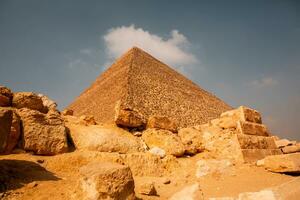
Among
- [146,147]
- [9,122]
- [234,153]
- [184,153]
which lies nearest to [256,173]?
[234,153]

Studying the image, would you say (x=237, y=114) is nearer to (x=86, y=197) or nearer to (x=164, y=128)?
(x=164, y=128)

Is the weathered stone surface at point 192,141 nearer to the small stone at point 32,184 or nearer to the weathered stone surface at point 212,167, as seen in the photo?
the weathered stone surface at point 212,167

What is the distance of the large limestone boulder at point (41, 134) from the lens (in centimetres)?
395

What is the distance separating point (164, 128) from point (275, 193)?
3.34m

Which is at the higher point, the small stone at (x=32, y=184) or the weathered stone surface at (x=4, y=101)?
the weathered stone surface at (x=4, y=101)

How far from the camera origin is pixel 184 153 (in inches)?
210

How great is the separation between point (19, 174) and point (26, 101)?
1.83m

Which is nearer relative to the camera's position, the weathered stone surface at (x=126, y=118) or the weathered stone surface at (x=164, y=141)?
the weathered stone surface at (x=164, y=141)

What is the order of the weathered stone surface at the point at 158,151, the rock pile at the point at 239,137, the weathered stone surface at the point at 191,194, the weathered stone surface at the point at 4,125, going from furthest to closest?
the weathered stone surface at the point at 158,151, the rock pile at the point at 239,137, the weathered stone surface at the point at 4,125, the weathered stone surface at the point at 191,194

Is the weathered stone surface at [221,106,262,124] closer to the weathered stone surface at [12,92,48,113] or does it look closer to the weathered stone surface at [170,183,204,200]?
the weathered stone surface at [170,183,204,200]

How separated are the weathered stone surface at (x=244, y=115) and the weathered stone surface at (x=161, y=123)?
3.59 ft

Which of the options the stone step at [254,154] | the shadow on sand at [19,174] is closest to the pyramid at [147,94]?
the stone step at [254,154]

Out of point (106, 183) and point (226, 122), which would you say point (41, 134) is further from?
point (226, 122)

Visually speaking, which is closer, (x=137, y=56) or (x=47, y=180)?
(x=47, y=180)
